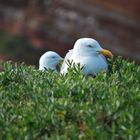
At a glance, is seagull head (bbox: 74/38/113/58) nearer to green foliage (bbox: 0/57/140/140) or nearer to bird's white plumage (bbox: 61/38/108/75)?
bird's white plumage (bbox: 61/38/108/75)

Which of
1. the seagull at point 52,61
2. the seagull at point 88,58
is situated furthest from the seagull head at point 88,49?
the seagull at point 52,61

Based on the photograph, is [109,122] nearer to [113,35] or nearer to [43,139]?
[43,139]

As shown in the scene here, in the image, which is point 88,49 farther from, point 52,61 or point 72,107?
point 72,107

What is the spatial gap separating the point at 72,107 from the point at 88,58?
51.3 inches

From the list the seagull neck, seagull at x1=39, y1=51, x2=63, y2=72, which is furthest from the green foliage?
seagull at x1=39, y1=51, x2=63, y2=72

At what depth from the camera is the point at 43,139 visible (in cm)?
487

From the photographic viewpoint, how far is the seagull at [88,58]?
621 centimetres

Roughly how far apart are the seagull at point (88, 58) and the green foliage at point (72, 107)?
30cm

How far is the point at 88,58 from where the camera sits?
251 inches

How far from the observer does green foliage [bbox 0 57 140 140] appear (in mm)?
4875

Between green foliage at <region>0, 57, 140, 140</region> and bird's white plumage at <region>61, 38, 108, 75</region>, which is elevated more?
bird's white plumage at <region>61, 38, 108, 75</region>

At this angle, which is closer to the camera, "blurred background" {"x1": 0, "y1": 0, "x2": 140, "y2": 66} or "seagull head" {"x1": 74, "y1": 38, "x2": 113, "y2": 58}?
"seagull head" {"x1": 74, "y1": 38, "x2": 113, "y2": 58}

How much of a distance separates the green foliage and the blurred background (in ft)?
30.7

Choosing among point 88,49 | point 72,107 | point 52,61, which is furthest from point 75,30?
point 72,107
